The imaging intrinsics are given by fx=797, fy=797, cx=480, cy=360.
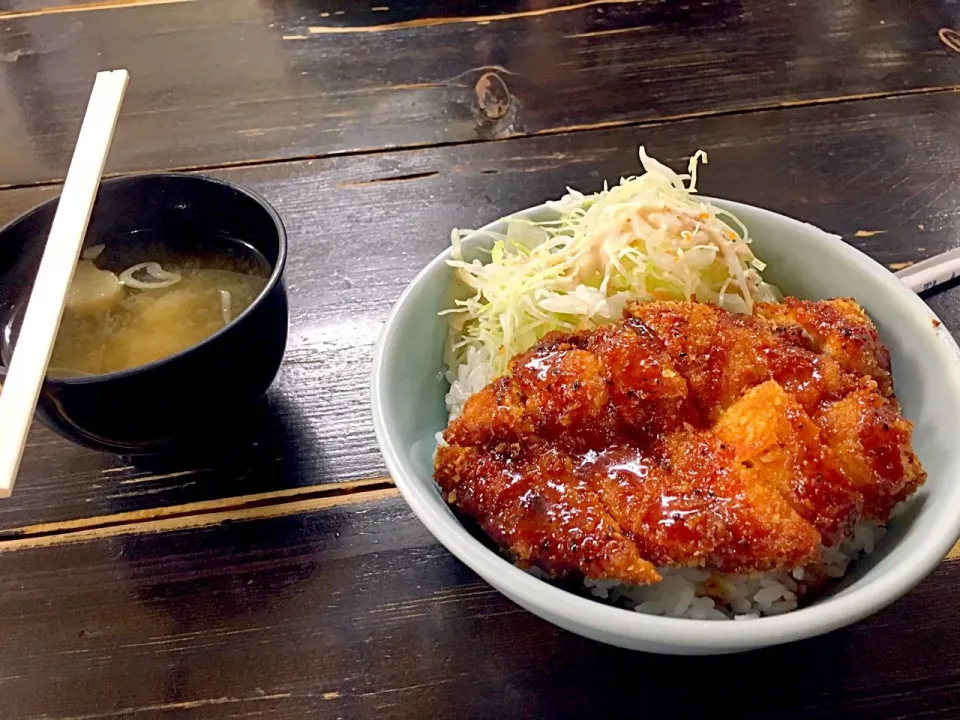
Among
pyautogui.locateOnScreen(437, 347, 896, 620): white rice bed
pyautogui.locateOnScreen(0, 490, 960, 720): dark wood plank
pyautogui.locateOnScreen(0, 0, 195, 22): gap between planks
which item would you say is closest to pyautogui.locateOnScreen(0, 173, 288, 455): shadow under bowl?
pyautogui.locateOnScreen(0, 490, 960, 720): dark wood plank

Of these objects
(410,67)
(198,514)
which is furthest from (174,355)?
(410,67)

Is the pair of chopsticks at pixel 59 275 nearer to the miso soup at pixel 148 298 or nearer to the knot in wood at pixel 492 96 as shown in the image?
the miso soup at pixel 148 298

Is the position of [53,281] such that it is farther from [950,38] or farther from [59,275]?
[950,38]

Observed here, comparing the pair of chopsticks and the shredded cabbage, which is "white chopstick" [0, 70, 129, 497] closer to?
the pair of chopsticks

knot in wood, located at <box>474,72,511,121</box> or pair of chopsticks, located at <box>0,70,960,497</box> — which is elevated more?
pair of chopsticks, located at <box>0,70,960,497</box>

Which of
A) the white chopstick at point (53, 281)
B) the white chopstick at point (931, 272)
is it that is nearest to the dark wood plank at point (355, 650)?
the white chopstick at point (53, 281)

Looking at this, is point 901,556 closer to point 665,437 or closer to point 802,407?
point 802,407

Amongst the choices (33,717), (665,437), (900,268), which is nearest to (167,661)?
(33,717)
